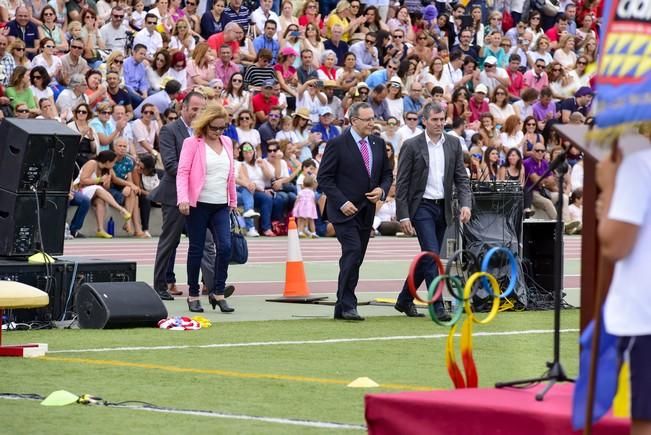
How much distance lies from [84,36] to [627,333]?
854 inches

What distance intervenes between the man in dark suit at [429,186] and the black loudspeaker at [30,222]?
10.6 ft

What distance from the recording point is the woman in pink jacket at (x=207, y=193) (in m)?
14.5

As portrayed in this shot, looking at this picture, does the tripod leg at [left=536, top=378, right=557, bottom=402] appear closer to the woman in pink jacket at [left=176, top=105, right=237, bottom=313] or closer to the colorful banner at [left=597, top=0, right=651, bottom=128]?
the colorful banner at [left=597, top=0, right=651, bottom=128]

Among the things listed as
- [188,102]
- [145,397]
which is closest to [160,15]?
[188,102]

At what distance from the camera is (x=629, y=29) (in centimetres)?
545

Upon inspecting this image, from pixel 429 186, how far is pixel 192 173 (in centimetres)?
231

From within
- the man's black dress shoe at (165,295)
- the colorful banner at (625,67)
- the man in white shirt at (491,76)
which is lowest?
the man's black dress shoe at (165,295)

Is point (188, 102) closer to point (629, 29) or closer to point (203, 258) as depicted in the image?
point (203, 258)

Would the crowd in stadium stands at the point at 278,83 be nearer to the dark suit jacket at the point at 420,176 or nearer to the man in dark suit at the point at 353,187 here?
the dark suit jacket at the point at 420,176

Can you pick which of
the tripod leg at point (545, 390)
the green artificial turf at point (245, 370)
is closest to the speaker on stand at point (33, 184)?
the green artificial turf at point (245, 370)

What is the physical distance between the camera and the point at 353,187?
14.2m

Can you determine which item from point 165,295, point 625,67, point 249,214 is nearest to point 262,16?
point 249,214

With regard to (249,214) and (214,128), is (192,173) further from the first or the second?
(249,214)

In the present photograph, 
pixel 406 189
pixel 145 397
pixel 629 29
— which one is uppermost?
pixel 629 29
